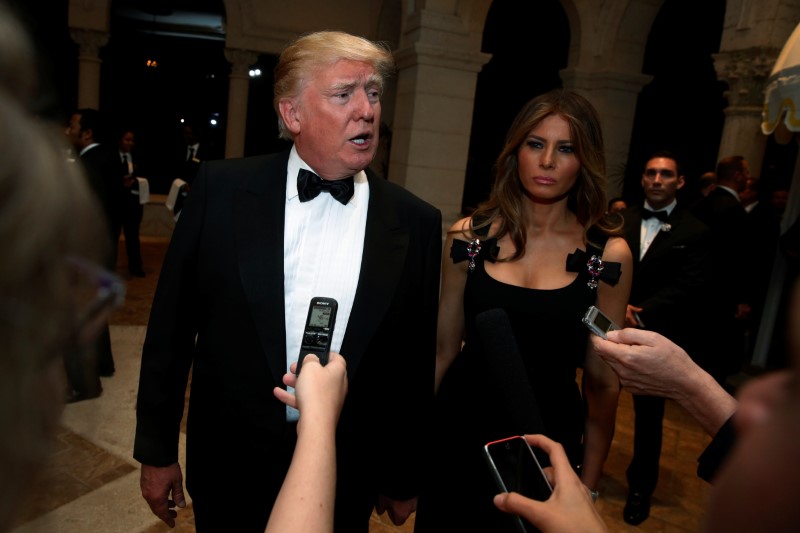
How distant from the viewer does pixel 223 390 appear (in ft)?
5.89

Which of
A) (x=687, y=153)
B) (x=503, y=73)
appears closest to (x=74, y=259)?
(x=687, y=153)

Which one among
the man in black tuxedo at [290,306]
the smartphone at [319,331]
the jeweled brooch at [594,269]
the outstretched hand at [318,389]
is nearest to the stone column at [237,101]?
the man in black tuxedo at [290,306]

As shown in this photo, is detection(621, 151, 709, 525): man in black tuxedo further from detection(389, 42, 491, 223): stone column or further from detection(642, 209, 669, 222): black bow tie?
detection(389, 42, 491, 223): stone column

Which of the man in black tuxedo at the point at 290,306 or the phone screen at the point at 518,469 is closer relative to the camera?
the phone screen at the point at 518,469

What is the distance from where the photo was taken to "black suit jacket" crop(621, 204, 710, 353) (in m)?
3.71

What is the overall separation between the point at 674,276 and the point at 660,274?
81mm

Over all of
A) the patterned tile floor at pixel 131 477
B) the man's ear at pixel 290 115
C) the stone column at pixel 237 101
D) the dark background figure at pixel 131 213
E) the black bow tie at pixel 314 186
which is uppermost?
the stone column at pixel 237 101

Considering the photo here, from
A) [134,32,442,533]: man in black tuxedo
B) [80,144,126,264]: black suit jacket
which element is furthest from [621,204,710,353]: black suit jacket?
[80,144,126,264]: black suit jacket

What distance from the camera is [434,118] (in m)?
7.79

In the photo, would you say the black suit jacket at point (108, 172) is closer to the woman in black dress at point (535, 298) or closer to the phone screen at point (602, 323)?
the woman in black dress at point (535, 298)

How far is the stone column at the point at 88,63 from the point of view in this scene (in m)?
11.0

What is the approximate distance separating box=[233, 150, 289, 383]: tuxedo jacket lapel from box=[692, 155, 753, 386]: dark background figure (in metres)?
3.05

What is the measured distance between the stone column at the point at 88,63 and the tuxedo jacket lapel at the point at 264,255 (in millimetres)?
10700

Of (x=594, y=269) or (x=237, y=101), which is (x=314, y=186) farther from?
(x=237, y=101)
